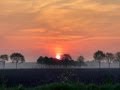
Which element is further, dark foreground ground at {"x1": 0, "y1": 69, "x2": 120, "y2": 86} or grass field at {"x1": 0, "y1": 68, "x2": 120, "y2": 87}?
dark foreground ground at {"x1": 0, "y1": 69, "x2": 120, "y2": 86}

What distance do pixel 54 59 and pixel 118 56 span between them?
55.3ft

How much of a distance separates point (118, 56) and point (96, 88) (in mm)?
91117

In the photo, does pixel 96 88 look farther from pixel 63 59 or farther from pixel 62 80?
pixel 63 59

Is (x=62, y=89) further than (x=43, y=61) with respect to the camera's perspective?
No

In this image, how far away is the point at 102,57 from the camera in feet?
384

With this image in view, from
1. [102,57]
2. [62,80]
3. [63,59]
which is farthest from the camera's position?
[102,57]

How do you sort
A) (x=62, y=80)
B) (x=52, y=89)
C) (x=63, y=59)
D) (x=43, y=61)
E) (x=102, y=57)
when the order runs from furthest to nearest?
(x=102, y=57) < (x=43, y=61) < (x=63, y=59) < (x=62, y=80) < (x=52, y=89)

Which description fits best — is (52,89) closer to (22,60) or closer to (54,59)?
(54,59)

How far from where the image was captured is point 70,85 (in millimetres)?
22797

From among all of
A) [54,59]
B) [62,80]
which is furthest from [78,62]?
[62,80]

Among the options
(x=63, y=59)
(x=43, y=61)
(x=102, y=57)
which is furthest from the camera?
(x=102, y=57)

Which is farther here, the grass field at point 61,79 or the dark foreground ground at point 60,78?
the dark foreground ground at point 60,78

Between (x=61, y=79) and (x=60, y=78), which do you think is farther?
(x=60, y=78)

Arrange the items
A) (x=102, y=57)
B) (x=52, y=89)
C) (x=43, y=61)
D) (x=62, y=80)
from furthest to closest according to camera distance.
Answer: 1. (x=102, y=57)
2. (x=43, y=61)
3. (x=62, y=80)
4. (x=52, y=89)
